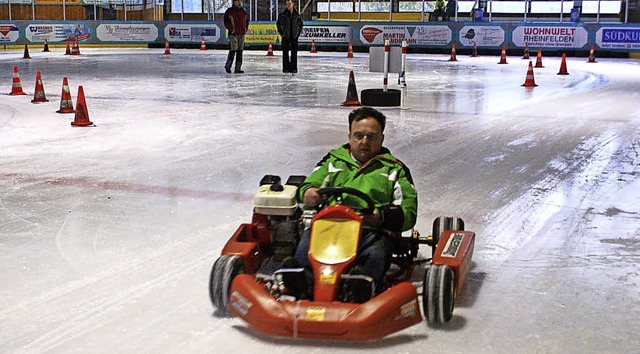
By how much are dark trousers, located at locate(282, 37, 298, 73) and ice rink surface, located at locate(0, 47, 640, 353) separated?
4.75 metres

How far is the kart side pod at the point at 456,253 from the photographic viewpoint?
147 inches

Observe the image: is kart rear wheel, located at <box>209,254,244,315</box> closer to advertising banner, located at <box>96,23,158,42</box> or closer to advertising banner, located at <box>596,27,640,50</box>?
advertising banner, located at <box>596,27,640,50</box>

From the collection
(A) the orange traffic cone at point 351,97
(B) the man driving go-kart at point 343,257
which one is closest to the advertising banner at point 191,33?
(A) the orange traffic cone at point 351,97

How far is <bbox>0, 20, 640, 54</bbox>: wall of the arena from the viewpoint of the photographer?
86.2 feet

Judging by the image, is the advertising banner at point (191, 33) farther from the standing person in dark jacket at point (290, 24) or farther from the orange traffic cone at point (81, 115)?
the orange traffic cone at point (81, 115)

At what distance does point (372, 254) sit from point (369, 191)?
1.41 ft

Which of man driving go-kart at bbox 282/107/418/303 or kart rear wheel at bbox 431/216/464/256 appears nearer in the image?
man driving go-kart at bbox 282/107/418/303

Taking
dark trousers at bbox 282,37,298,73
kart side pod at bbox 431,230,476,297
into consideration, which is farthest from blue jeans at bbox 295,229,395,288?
dark trousers at bbox 282,37,298,73

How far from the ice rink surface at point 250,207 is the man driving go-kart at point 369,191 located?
36 cm

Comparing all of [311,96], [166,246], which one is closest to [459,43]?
[311,96]

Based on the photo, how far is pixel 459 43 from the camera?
1112 inches

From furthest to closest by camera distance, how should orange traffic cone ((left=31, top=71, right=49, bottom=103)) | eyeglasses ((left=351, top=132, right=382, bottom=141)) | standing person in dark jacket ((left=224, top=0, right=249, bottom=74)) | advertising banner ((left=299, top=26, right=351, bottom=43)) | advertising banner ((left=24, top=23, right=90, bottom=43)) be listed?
advertising banner ((left=24, top=23, right=90, bottom=43)) < advertising banner ((left=299, top=26, right=351, bottom=43)) < standing person in dark jacket ((left=224, top=0, right=249, bottom=74)) < orange traffic cone ((left=31, top=71, right=49, bottom=103)) < eyeglasses ((left=351, top=132, right=382, bottom=141))

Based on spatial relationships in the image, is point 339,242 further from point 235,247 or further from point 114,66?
point 114,66

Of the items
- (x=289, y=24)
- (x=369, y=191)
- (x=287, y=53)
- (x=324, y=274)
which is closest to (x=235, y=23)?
(x=289, y=24)
